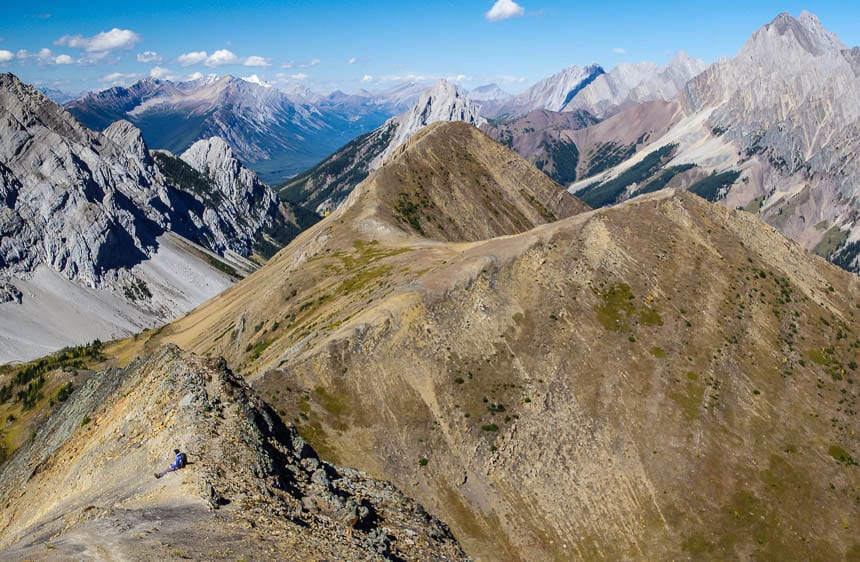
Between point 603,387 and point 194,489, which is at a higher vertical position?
point 194,489

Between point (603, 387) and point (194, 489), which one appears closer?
point (194, 489)

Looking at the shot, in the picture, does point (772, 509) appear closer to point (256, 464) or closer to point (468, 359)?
point (468, 359)

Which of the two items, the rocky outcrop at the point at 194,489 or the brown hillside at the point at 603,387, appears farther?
the brown hillside at the point at 603,387

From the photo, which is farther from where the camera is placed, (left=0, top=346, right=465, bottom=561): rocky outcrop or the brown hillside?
the brown hillside

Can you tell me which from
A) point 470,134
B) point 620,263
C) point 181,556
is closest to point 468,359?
point 620,263
